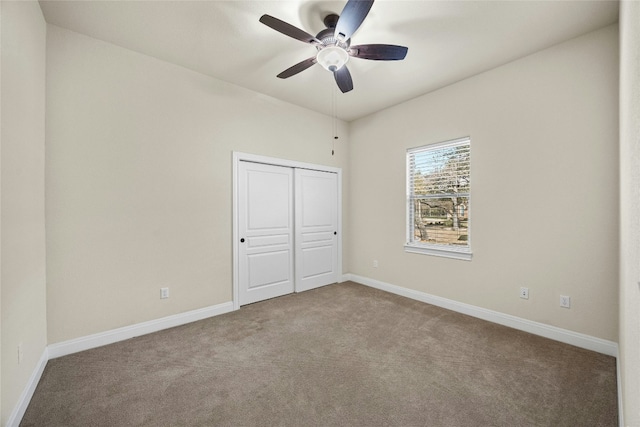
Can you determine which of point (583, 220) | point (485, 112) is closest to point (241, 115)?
point (485, 112)

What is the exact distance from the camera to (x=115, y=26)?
2.46 meters

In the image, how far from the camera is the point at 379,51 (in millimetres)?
2236

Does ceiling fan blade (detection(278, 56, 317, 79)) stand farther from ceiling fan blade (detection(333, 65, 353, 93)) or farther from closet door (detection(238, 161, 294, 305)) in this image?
closet door (detection(238, 161, 294, 305))

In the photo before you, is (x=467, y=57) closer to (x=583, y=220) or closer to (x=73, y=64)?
(x=583, y=220)

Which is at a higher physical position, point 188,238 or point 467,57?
point 467,57

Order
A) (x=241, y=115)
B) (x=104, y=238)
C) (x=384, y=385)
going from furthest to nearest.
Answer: (x=241, y=115)
(x=104, y=238)
(x=384, y=385)

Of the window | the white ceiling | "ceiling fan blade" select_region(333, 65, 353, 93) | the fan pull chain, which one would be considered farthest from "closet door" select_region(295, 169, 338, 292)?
"ceiling fan blade" select_region(333, 65, 353, 93)

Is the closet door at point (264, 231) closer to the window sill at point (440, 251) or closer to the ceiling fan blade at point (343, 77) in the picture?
the ceiling fan blade at point (343, 77)

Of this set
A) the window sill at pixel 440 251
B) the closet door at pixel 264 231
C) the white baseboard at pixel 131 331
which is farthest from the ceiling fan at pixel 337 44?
the white baseboard at pixel 131 331

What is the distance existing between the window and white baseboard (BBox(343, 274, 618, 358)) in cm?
61

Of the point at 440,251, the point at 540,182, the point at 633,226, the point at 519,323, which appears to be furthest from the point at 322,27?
the point at 519,323

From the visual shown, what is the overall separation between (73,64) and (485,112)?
4.23 metres

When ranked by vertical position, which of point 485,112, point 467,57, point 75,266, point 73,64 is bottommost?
point 75,266

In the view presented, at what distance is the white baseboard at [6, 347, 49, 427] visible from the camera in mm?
1611
